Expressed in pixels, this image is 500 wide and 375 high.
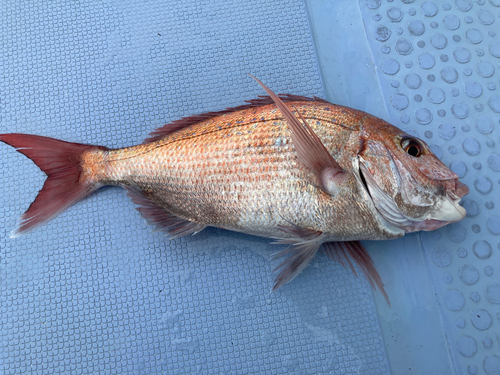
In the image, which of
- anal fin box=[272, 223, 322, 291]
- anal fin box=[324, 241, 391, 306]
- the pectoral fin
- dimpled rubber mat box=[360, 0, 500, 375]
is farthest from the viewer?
dimpled rubber mat box=[360, 0, 500, 375]

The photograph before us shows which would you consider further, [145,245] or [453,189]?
[145,245]

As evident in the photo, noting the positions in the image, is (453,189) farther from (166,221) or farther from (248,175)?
(166,221)

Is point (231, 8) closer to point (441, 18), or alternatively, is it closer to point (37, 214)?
point (441, 18)

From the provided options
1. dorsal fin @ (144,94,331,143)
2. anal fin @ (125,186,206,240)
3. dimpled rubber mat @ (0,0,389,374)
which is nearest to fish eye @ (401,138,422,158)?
dorsal fin @ (144,94,331,143)

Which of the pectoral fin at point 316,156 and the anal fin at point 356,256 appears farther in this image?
the anal fin at point 356,256

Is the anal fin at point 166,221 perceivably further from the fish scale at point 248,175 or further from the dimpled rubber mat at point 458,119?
the dimpled rubber mat at point 458,119

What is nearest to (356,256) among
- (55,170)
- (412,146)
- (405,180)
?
(405,180)

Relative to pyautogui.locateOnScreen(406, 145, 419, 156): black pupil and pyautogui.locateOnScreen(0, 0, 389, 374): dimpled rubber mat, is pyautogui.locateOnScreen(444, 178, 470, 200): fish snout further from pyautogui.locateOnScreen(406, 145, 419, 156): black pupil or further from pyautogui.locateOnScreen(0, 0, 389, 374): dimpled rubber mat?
pyautogui.locateOnScreen(0, 0, 389, 374): dimpled rubber mat

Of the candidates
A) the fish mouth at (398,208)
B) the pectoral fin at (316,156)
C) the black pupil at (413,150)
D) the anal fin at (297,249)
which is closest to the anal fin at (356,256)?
the anal fin at (297,249)
